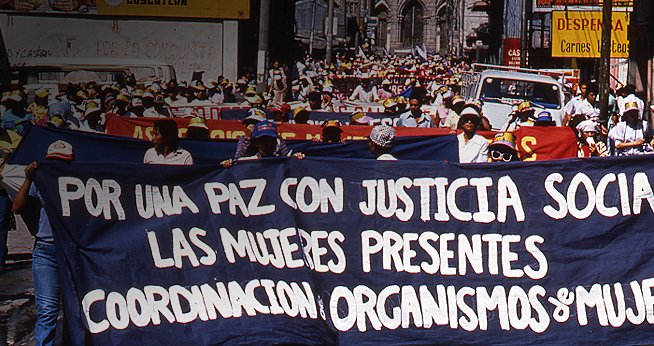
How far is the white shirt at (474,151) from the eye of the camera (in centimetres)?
784

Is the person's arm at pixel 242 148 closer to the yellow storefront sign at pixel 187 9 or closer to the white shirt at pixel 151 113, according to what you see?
the white shirt at pixel 151 113

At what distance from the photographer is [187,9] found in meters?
29.3

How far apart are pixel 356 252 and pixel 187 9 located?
25863mm

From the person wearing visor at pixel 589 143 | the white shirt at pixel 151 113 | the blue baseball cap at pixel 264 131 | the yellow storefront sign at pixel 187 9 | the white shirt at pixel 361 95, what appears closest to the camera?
the blue baseball cap at pixel 264 131

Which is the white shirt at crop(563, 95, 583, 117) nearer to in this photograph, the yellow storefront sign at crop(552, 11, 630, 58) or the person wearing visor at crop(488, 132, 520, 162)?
the yellow storefront sign at crop(552, 11, 630, 58)

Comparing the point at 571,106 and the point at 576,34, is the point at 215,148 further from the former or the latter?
the point at 576,34

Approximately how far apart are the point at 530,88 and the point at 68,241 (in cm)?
1220

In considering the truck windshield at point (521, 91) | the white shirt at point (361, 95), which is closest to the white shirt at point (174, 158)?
the truck windshield at point (521, 91)

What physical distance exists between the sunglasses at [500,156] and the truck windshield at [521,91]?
8518 millimetres

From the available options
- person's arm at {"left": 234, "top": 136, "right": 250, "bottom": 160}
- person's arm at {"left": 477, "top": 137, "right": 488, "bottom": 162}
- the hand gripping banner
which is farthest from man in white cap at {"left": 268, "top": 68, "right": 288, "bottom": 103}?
the hand gripping banner

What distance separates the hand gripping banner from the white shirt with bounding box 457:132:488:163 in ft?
9.34

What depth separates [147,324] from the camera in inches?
190

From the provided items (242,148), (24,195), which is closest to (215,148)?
(242,148)

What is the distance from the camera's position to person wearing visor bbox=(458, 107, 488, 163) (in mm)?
7836
